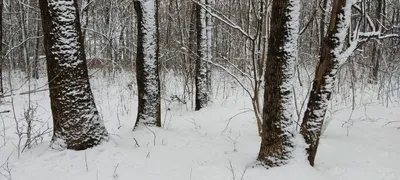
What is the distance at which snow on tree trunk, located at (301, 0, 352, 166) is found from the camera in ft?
11.0

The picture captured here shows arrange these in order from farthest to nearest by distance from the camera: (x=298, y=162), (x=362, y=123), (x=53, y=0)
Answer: (x=362, y=123) < (x=53, y=0) < (x=298, y=162)

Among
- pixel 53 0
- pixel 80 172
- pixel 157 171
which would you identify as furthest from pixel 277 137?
pixel 53 0

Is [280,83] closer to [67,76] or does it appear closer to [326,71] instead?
[326,71]

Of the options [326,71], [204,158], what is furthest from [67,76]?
[326,71]

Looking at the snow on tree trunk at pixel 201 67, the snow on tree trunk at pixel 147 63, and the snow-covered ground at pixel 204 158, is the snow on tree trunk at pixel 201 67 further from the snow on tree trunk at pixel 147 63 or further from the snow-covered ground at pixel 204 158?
the snow on tree trunk at pixel 147 63

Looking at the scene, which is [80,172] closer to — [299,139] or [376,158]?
[299,139]

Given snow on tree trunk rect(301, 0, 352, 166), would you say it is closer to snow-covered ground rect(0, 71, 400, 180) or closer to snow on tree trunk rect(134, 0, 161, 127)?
snow-covered ground rect(0, 71, 400, 180)

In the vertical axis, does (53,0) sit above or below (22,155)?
above

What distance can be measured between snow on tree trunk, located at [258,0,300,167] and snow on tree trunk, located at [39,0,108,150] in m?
2.17

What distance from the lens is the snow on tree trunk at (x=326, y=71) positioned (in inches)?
132

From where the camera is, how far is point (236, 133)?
567cm

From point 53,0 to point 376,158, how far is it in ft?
13.9

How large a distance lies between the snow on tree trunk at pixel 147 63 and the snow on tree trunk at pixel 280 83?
91.6 inches

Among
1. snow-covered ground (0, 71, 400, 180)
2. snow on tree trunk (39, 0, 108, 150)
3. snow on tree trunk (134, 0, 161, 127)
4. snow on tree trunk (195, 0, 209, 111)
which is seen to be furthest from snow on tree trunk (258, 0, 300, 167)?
snow on tree trunk (195, 0, 209, 111)
